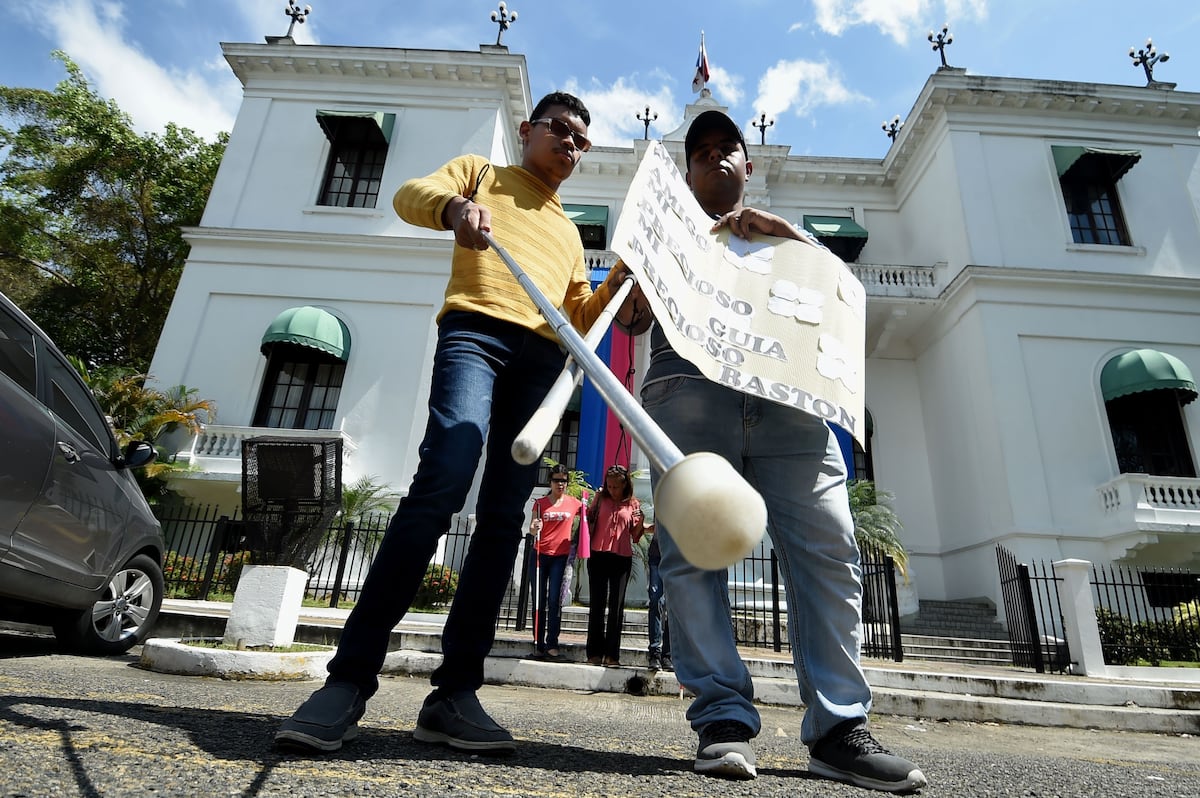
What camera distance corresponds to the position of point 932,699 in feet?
15.5

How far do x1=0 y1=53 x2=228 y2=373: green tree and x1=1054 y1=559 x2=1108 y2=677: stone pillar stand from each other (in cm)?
2241

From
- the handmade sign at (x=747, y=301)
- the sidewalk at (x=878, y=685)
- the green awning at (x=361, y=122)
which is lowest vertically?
the sidewalk at (x=878, y=685)

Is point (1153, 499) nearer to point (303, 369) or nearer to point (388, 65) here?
point (303, 369)

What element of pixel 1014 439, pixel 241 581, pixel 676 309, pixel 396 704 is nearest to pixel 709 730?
pixel 676 309

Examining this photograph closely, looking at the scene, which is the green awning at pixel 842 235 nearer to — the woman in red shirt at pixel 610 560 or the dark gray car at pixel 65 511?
the woman in red shirt at pixel 610 560

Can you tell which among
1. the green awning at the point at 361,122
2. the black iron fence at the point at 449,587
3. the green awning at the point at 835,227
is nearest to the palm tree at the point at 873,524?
the black iron fence at the point at 449,587

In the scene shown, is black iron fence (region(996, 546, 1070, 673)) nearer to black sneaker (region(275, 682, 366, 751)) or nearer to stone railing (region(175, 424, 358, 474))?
black sneaker (region(275, 682, 366, 751))

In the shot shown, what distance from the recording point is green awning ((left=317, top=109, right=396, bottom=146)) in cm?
1497

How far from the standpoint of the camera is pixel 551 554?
641cm

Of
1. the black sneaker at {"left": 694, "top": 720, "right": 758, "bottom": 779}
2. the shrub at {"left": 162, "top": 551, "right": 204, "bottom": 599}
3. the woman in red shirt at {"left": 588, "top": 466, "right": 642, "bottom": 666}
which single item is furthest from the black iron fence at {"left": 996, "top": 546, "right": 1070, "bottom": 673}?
the shrub at {"left": 162, "top": 551, "right": 204, "bottom": 599}

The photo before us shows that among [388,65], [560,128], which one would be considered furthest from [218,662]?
[388,65]

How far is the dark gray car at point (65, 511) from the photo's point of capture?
2.98 meters

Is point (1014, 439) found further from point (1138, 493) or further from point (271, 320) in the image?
point (271, 320)

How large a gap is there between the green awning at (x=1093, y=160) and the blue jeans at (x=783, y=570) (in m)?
16.9
